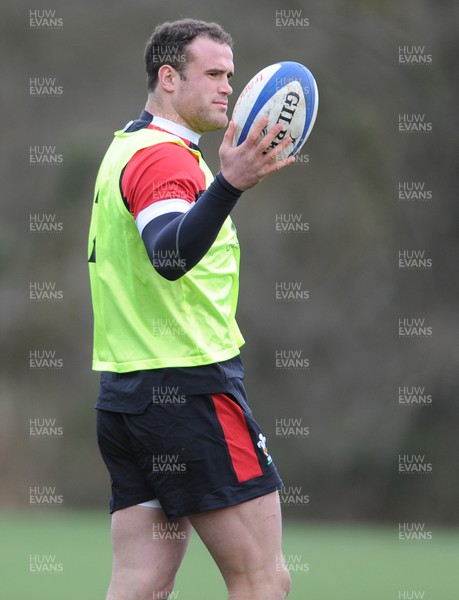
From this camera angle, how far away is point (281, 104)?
305cm

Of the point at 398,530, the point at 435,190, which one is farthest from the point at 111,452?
the point at 435,190

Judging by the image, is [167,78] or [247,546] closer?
[247,546]

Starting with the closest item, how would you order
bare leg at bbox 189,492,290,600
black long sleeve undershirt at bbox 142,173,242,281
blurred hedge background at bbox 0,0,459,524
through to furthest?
black long sleeve undershirt at bbox 142,173,242,281, bare leg at bbox 189,492,290,600, blurred hedge background at bbox 0,0,459,524

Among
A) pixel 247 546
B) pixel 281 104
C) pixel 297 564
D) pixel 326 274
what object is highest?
pixel 281 104

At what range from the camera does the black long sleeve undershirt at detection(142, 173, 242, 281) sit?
8.90 ft

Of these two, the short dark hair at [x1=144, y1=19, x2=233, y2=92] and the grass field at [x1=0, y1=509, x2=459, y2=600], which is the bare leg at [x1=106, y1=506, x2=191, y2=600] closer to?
the short dark hair at [x1=144, y1=19, x2=233, y2=92]

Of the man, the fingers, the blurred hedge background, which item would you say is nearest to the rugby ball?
the fingers

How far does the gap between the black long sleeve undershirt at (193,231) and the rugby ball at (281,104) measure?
0.81 ft

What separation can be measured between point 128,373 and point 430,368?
10.6 meters

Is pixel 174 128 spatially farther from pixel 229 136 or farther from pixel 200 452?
pixel 200 452

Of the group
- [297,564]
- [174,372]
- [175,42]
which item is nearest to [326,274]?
[297,564]

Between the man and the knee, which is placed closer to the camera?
the man

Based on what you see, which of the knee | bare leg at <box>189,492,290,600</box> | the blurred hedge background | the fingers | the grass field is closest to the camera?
the fingers

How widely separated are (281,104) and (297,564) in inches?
203
